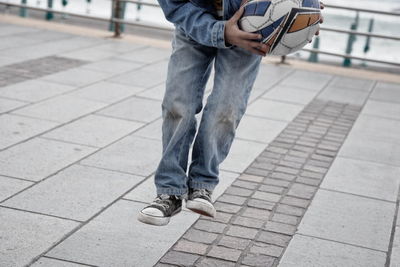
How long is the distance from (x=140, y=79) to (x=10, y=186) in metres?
4.31

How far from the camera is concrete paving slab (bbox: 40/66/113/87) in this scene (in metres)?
8.68

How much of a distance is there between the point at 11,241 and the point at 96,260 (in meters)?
0.50

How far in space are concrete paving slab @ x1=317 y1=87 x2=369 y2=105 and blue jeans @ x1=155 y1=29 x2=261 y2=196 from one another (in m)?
5.07

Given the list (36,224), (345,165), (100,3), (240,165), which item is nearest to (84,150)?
(240,165)

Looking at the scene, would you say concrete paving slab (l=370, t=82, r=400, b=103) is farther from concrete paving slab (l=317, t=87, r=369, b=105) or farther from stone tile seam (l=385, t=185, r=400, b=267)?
stone tile seam (l=385, t=185, r=400, b=267)

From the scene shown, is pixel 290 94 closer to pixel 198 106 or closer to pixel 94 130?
pixel 94 130

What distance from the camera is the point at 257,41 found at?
395cm

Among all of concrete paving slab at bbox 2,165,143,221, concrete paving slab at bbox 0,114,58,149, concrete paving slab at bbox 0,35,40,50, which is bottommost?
concrete paving slab at bbox 0,35,40,50

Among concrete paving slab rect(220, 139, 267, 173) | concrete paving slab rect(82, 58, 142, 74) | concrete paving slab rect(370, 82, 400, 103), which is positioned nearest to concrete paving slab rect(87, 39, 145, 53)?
concrete paving slab rect(82, 58, 142, 74)

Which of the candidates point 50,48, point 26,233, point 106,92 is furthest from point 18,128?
point 50,48

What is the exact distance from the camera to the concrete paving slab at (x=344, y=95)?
9258mm

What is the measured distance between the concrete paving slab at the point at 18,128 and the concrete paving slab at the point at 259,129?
5.78 feet

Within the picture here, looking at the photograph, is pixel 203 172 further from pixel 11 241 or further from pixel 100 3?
pixel 100 3

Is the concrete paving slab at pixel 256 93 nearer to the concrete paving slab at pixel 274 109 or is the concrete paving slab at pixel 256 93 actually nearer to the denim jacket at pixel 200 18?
the concrete paving slab at pixel 274 109
